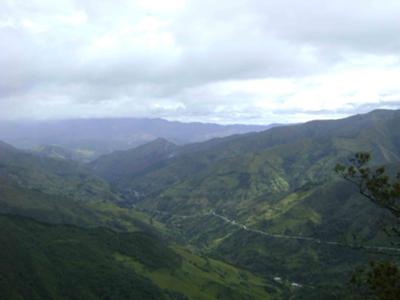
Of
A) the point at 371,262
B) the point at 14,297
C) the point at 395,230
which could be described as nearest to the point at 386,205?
the point at 395,230

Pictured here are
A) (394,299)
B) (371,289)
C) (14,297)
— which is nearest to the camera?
(394,299)

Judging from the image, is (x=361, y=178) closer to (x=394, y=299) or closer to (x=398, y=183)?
(x=398, y=183)

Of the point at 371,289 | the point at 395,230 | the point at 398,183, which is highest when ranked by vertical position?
the point at 398,183

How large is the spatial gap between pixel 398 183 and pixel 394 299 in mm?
8041

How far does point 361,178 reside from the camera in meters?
37.7

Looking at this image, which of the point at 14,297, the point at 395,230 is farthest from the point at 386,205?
the point at 14,297

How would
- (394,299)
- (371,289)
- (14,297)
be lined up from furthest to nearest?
(14,297) < (371,289) < (394,299)

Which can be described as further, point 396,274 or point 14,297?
point 14,297

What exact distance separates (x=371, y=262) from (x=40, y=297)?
618 feet

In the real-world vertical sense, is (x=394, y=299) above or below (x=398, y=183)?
below

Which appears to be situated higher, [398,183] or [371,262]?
[398,183]

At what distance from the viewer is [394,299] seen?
33.7 metres

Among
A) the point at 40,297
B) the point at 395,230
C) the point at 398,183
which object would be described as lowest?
the point at 40,297

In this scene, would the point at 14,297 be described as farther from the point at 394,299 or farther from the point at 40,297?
the point at 394,299
